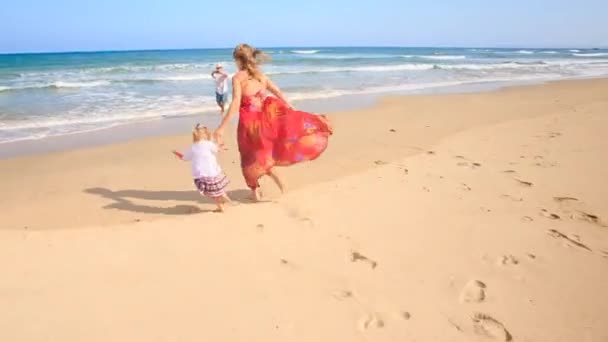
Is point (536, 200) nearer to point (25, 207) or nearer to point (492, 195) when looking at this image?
point (492, 195)

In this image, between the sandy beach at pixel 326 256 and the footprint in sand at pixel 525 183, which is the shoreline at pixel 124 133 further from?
the footprint in sand at pixel 525 183

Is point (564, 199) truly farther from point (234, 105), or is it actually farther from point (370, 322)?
point (234, 105)

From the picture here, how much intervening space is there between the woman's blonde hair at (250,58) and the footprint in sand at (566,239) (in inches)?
113

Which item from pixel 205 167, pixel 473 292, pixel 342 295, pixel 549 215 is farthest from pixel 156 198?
pixel 549 215

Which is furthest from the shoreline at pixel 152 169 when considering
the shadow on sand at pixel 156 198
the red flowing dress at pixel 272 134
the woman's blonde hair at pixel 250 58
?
the woman's blonde hair at pixel 250 58

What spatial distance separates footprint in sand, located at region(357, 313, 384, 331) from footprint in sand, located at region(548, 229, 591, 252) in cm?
179

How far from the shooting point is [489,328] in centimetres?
229

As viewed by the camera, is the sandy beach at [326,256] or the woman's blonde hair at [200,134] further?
the woman's blonde hair at [200,134]

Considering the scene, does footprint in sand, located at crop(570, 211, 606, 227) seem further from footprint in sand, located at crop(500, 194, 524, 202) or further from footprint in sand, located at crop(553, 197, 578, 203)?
footprint in sand, located at crop(500, 194, 524, 202)

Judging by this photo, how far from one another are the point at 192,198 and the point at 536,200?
3.56 m

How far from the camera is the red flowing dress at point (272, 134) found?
14.3 ft

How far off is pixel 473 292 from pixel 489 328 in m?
0.33

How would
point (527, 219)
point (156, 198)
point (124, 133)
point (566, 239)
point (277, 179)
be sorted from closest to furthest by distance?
point (566, 239) → point (527, 219) → point (277, 179) → point (156, 198) → point (124, 133)

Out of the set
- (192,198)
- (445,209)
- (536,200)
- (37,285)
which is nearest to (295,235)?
(445,209)
